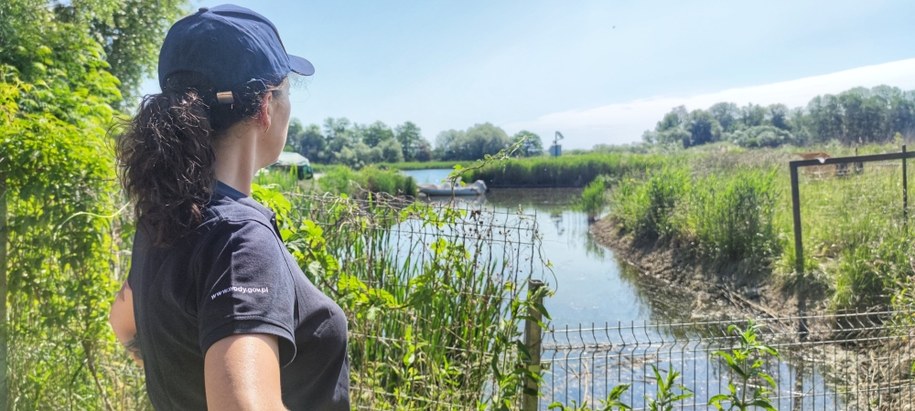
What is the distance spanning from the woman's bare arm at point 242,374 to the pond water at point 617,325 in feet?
6.74

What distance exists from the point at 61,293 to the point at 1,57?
10.6 feet

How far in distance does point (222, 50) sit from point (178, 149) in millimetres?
141

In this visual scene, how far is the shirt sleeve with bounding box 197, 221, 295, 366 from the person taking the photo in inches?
26.5

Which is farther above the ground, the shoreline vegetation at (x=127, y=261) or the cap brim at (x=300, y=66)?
the cap brim at (x=300, y=66)

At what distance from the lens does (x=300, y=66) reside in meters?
0.96

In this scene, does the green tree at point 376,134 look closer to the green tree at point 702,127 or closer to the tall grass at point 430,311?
the green tree at point 702,127

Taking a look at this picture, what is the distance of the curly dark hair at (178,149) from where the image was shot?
2.50ft

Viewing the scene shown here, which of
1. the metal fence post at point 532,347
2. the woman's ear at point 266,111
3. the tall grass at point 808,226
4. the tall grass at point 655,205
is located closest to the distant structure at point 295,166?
the woman's ear at point 266,111

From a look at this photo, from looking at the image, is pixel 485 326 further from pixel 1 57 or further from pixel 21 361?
pixel 1 57

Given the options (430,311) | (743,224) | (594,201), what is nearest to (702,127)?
(594,201)

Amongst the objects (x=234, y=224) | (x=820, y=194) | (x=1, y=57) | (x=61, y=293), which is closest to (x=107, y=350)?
(x=61, y=293)

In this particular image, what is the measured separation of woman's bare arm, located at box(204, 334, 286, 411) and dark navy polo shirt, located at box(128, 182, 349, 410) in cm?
1

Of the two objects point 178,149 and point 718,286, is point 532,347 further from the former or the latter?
point 718,286

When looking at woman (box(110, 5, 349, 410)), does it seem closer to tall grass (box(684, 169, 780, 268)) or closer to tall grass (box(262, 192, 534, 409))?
tall grass (box(262, 192, 534, 409))
